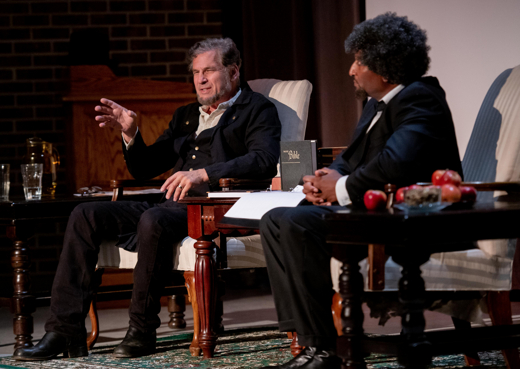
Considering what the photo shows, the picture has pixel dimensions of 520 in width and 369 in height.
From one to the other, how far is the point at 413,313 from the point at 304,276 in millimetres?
456

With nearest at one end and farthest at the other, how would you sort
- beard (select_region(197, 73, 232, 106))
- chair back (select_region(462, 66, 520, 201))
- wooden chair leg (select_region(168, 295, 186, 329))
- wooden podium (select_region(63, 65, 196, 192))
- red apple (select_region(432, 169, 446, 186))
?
red apple (select_region(432, 169, 446, 186)) → chair back (select_region(462, 66, 520, 201)) → beard (select_region(197, 73, 232, 106)) → wooden chair leg (select_region(168, 295, 186, 329)) → wooden podium (select_region(63, 65, 196, 192))

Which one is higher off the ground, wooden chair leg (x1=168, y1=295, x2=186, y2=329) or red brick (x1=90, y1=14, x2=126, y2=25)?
red brick (x1=90, y1=14, x2=126, y2=25)

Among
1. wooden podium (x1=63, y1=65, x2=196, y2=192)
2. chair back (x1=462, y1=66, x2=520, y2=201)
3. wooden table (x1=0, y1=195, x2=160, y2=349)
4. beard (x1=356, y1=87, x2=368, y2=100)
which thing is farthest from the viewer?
wooden podium (x1=63, y1=65, x2=196, y2=192)

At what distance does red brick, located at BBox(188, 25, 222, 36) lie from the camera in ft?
15.0

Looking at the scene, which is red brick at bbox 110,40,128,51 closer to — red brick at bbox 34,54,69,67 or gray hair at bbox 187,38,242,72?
red brick at bbox 34,54,69,67

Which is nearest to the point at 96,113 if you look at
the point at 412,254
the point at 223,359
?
the point at 223,359

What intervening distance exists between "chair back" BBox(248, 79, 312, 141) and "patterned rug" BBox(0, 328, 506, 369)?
0.89 m

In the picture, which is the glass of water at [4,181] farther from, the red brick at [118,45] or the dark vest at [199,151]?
the red brick at [118,45]

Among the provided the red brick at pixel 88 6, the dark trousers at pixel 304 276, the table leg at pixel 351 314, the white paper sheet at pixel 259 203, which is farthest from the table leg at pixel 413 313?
the red brick at pixel 88 6

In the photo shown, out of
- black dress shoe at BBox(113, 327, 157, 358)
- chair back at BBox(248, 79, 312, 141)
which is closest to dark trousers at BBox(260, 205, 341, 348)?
black dress shoe at BBox(113, 327, 157, 358)

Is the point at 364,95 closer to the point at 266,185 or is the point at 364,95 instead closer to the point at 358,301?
the point at 266,185

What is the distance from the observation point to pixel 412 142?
204 cm

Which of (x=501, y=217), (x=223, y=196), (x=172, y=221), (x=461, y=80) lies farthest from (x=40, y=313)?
(x=501, y=217)

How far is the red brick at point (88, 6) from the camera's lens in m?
4.47
